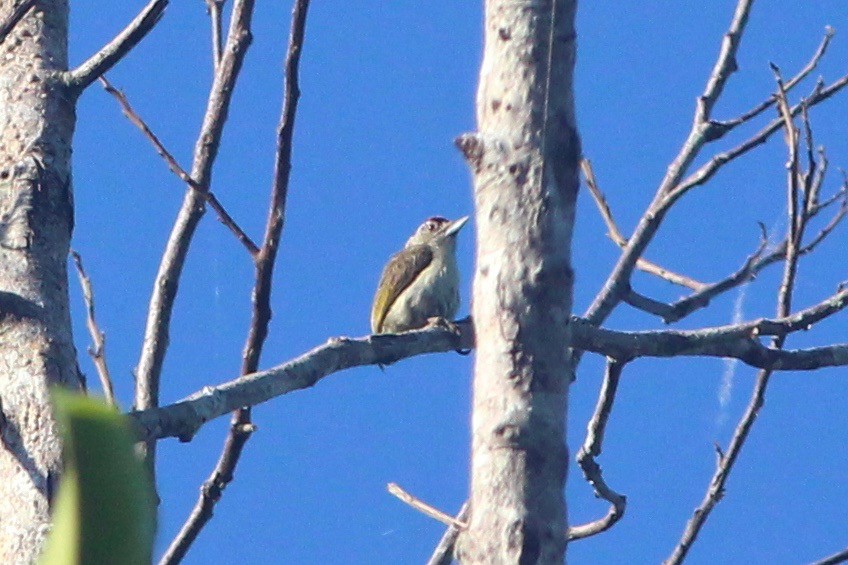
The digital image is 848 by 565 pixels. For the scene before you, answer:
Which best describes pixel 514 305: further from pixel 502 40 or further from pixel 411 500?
pixel 411 500

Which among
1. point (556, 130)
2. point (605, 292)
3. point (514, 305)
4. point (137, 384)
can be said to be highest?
point (605, 292)

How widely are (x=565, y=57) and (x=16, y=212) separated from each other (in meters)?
2.11

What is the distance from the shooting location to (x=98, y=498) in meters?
0.49

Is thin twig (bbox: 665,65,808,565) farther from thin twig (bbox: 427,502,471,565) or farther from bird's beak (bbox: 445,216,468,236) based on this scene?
bird's beak (bbox: 445,216,468,236)

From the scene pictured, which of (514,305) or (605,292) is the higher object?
(605,292)

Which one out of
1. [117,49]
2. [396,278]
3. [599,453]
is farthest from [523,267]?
[396,278]

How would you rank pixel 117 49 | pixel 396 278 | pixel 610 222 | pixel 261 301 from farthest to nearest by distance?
pixel 396 278
pixel 610 222
pixel 117 49
pixel 261 301

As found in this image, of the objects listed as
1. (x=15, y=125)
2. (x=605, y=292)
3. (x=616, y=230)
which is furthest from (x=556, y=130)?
(x=616, y=230)

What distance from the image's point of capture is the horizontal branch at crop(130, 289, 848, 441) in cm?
285

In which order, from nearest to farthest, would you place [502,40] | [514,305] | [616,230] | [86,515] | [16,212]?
[86,515] < [514,305] < [502,40] < [16,212] < [616,230]

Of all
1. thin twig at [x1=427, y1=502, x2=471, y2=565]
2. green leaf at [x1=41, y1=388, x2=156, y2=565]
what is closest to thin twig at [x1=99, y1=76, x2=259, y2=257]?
thin twig at [x1=427, y1=502, x2=471, y2=565]

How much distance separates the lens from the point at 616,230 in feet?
16.3

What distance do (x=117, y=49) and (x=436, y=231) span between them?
13.3ft

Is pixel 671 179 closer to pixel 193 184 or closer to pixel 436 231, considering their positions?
pixel 193 184
